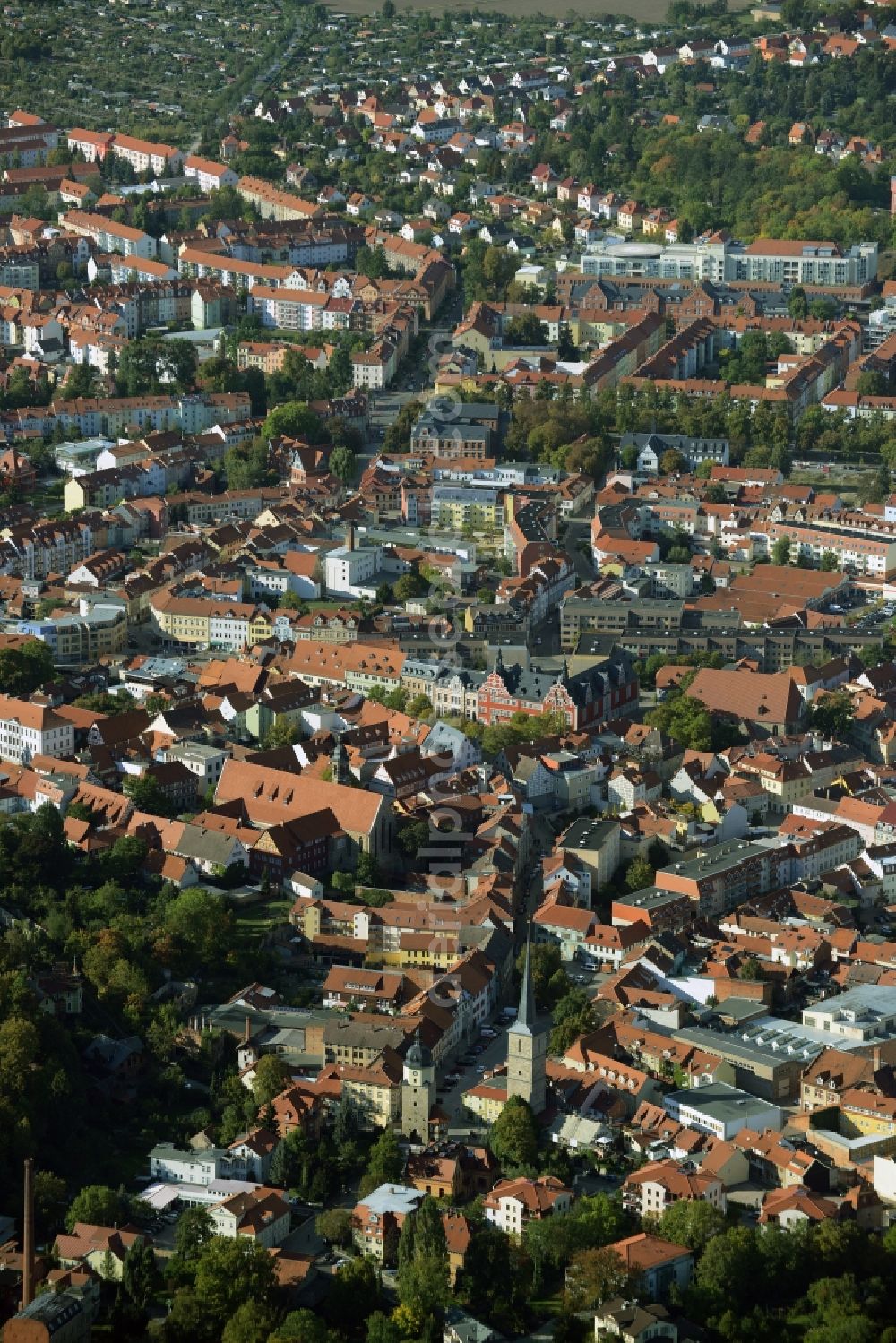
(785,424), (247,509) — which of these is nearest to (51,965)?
(247,509)

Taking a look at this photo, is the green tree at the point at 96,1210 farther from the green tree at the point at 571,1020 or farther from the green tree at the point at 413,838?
the green tree at the point at 413,838

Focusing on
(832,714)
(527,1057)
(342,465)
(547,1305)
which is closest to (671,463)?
(342,465)

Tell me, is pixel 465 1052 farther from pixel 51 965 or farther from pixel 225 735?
pixel 225 735

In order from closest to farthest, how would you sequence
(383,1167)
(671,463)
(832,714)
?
(383,1167) < (832,714) < (671,463)

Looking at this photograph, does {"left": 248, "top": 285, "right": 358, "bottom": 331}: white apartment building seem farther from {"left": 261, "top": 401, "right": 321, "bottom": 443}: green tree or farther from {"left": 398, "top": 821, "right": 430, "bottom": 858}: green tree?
{"left": 398, "top": 821, "right": 430, "bottom": 858}: green tree

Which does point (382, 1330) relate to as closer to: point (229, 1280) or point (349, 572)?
point (229, 1280)

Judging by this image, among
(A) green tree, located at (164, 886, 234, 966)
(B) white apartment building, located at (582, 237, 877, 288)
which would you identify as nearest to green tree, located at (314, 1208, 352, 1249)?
(A) green tree, located at (164, 886, 234, 966)
